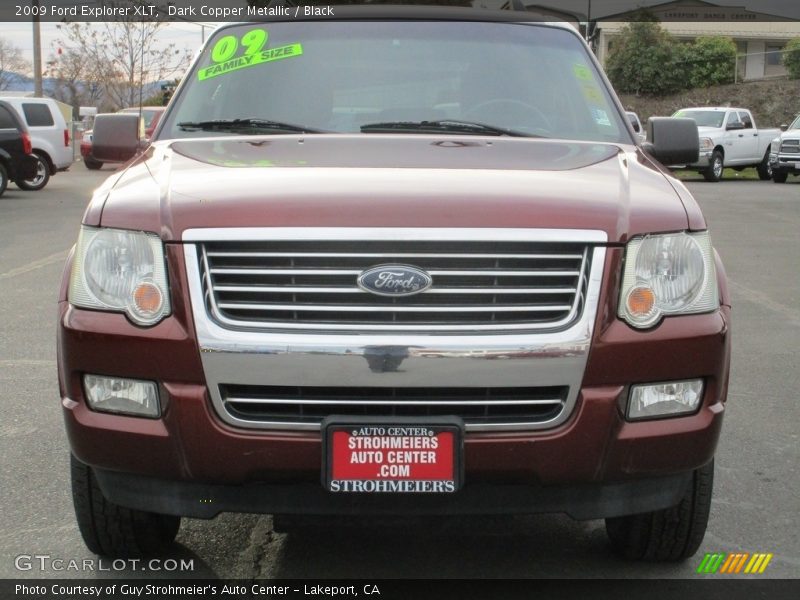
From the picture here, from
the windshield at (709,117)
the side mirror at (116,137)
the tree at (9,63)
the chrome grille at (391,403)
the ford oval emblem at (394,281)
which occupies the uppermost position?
the side mirror at (116,137)

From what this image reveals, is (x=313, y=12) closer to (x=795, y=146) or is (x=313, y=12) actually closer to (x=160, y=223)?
(x=160, y=223)

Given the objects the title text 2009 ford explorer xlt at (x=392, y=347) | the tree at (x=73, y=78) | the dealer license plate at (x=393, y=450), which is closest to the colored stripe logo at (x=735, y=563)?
the title text 2009 ford explorer xlt at (x=392, y=347)

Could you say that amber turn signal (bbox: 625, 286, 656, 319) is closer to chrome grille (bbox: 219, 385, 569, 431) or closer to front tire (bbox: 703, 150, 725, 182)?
chrome grille (bbox: 219, 385, 569, 431)

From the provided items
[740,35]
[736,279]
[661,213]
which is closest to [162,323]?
[661,213]

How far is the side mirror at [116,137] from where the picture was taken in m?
4.66

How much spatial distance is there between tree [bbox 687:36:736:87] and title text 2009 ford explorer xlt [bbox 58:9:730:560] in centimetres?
5068

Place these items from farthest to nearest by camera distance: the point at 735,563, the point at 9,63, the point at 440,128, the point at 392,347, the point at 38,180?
the point at 9,63 < the point at 38,180 < the point at 440,128 < the point at 735,563 < the point at 392,347

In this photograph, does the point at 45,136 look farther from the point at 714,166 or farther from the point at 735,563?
the point at 735,563

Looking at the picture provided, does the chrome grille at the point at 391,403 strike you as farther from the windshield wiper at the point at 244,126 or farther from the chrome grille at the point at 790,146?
the chrome grille at the point at 790,146

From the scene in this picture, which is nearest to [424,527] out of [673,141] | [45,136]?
[673,141]

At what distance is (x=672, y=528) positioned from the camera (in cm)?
353

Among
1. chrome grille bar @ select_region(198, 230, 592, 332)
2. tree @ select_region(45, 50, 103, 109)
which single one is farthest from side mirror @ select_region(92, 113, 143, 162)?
tree @ select_region(45, 50, 103, 109)

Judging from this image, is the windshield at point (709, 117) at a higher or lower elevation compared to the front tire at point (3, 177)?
higher

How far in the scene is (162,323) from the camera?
3.03 m
